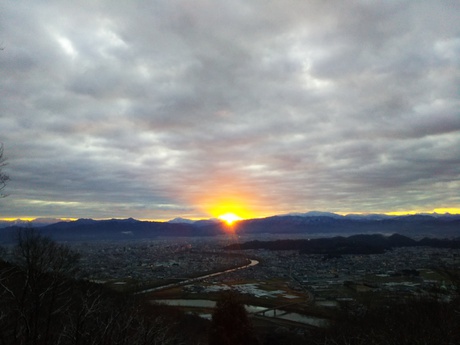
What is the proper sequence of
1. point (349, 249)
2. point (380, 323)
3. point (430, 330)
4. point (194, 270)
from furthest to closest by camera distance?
point (349, 249) < point (194, 270) < point (380, 323) < point (430, 330)

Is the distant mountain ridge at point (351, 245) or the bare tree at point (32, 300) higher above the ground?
the bare tree at point (32, 300)

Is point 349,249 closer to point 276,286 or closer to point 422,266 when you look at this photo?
point 422,266

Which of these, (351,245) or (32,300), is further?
(351,245)

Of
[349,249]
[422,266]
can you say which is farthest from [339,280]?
[349,249]

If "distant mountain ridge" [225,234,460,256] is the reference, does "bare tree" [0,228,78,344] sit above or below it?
above

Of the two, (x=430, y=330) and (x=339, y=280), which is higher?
(x=430, y=330)

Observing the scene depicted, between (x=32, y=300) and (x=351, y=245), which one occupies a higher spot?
(x=32, y=300)

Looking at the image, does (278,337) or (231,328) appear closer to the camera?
(231,328)

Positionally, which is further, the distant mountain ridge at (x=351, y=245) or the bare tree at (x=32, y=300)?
the distant mountain ridge at (x=351, y=245)

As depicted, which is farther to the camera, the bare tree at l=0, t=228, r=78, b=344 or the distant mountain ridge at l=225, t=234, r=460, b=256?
the distant mountain ridge at l=225, t=234, r=460, b=256

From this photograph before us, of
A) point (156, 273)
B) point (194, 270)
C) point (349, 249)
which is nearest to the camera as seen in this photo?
point (156, 273)

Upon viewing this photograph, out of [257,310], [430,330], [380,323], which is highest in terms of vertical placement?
[430,330]
